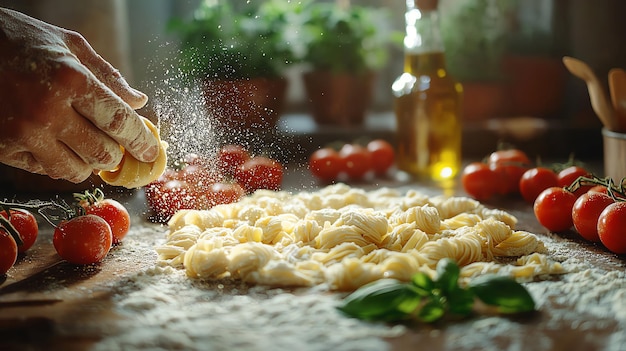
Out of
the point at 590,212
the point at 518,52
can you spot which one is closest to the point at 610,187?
the point at 590,212

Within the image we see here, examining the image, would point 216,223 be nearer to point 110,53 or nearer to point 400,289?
point 400,289

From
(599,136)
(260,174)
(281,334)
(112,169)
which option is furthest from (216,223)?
(599,136)

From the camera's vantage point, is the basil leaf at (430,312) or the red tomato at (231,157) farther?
the red tomato at (231,157)

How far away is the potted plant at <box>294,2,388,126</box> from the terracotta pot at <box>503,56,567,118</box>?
2.06 feet

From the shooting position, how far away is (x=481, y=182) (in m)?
2.29

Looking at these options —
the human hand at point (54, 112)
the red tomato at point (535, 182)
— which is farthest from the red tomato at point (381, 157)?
the human hand at point (54, 112)

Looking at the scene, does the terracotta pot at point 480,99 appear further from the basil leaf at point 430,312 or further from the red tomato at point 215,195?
the basil leaf at point 430,312

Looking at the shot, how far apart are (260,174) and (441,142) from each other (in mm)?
693

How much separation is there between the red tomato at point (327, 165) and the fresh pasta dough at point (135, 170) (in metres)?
1.05

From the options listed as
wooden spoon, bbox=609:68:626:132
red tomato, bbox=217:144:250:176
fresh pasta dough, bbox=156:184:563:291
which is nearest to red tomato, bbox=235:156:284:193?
red tomato, bbox=217:144:250:176

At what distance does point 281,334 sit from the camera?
1.20 m

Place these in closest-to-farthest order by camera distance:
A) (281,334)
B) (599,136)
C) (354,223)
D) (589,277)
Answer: (281,334)
(589,277)
(354,223)
(599,136)

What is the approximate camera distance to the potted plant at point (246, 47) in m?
Result: 2.39

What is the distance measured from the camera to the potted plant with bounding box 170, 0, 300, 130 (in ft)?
7.83
